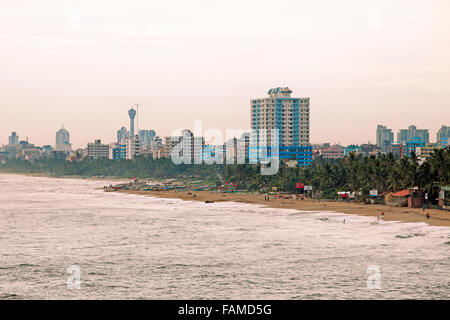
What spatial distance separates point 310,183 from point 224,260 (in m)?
81.6

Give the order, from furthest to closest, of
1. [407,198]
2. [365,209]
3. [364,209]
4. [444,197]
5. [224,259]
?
[364,209] → [365,209] → [407,198] → [444,197] → [224,259]

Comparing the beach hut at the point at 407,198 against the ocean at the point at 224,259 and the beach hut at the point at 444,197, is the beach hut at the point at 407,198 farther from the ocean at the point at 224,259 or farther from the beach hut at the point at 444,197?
the ocean at the point at 224,259

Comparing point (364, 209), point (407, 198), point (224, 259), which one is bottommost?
point (224, 259)

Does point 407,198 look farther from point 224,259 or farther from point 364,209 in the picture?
point 224,259

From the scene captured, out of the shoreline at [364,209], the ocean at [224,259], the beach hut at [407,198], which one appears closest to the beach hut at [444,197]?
the shoreline at [364,209]

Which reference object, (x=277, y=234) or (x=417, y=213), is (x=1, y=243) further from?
(x=417, y=213)

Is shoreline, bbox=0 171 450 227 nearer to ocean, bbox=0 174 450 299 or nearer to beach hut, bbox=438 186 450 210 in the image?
beach hut, bbox=438 186 450 210

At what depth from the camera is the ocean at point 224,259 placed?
3891 centimetres

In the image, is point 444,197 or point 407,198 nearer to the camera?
point 444,197

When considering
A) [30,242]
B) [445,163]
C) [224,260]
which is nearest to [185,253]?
[224,260]

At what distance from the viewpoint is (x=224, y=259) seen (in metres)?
50.0

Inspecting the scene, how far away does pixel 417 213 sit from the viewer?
84.7 m

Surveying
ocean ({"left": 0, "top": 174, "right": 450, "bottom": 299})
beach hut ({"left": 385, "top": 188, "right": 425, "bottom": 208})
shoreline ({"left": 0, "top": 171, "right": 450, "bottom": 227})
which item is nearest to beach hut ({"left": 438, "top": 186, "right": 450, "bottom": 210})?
shoreline ({"left": 0, "top": 171, "right": 450, "bottom": 227})

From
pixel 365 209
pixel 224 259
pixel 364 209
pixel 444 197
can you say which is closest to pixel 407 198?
pixel 365 209
